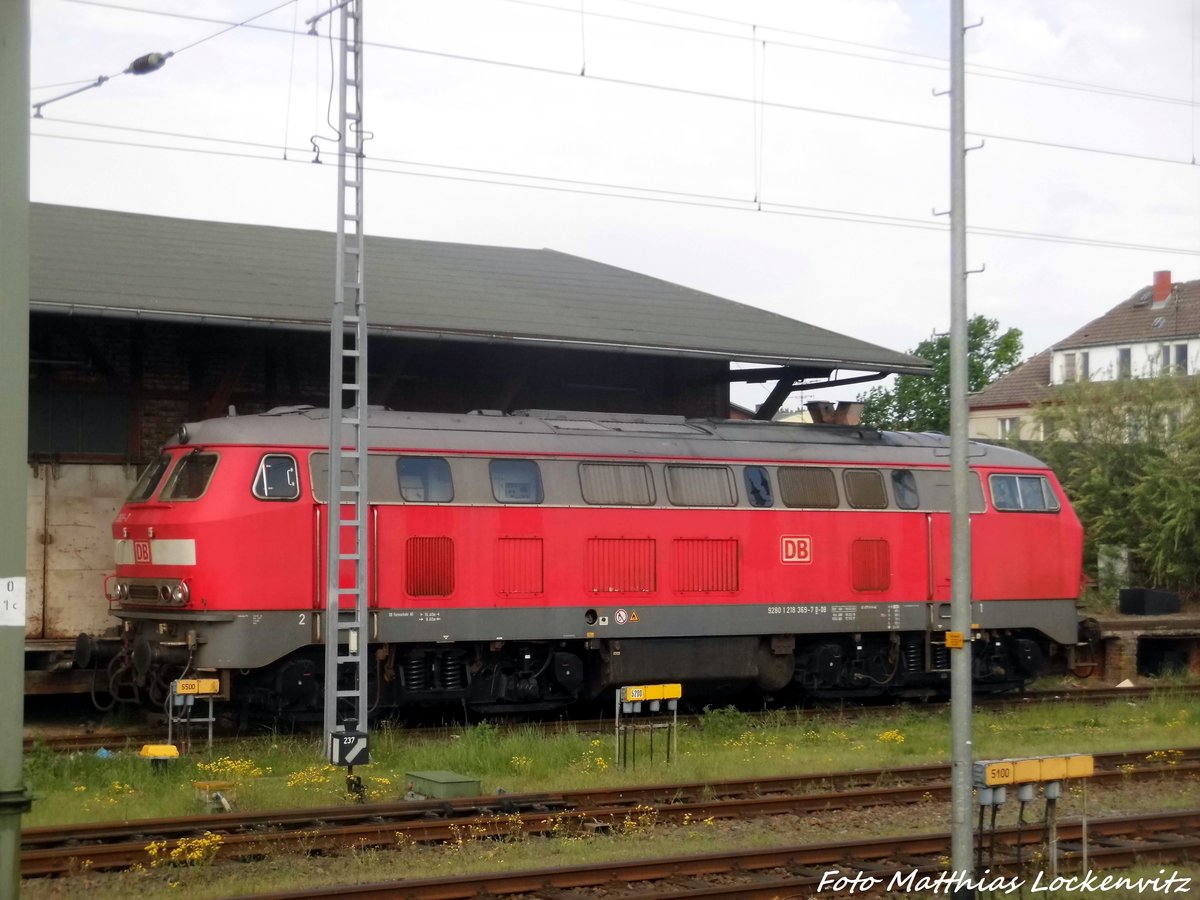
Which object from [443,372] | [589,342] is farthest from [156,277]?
[589,342]

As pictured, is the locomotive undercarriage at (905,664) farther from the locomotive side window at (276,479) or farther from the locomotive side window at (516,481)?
the locomotive side window at (276,479)

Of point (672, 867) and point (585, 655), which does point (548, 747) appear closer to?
point (585, 655)

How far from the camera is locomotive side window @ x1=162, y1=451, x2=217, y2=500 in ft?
56.0

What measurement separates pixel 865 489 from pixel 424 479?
6890mm

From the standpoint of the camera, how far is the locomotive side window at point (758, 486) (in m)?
20.2

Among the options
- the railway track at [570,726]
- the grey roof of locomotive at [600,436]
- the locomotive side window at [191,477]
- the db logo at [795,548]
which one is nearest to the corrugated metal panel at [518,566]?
the grey roof of locomotive at [600,436]

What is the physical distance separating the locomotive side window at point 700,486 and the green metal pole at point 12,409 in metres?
12.9

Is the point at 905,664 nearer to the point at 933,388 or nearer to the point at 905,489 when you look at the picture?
the point at 905,489

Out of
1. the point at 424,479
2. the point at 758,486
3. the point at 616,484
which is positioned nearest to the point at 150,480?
the point at 424,479

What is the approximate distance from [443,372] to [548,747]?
824 centimetres

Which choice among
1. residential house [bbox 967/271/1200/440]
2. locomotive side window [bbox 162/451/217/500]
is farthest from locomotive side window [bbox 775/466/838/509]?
residential house [bbox 967/271/1200/440]

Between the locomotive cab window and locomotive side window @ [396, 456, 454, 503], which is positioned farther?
the locomotive cab window

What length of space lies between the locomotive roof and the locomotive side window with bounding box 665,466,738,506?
224cm

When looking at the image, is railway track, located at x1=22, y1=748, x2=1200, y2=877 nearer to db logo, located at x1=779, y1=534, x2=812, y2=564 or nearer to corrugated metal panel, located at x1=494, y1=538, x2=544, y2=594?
corrugated metal panel, located at x1=494, y1=538, x2=544, y2=594
